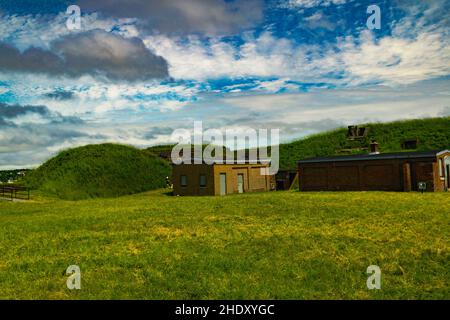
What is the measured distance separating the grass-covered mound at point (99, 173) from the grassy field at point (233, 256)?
28.4m

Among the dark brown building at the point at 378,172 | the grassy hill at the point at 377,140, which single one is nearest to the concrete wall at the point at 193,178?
the dark brown building at the point at 378,172

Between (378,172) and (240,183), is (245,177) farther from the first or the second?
(378,172)

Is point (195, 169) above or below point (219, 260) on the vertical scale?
above

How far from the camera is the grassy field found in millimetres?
8969

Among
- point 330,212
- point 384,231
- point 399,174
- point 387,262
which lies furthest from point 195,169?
point 387,262

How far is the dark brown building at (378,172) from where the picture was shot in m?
35.8

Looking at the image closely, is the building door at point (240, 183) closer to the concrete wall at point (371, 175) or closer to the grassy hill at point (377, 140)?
the concrete wall at point (371, 175)

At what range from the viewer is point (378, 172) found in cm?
3828

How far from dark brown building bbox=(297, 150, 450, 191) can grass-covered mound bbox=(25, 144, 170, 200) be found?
22726 mm
